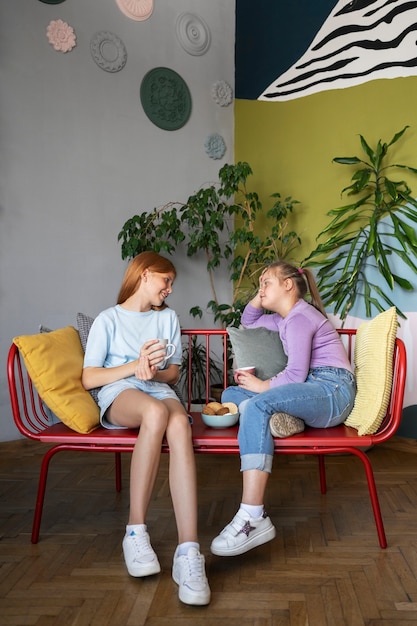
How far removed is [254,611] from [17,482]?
1.55m

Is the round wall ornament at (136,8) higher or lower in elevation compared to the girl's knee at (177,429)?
higher

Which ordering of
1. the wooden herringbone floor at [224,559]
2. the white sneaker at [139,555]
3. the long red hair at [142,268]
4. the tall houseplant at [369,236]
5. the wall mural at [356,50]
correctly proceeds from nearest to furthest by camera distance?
the wooden herringbone floor at [224,559] → the white sneaker at [139,555] → the long red hair at [142,268] → the tall houseplant at [369,236] → the wall mural at [356,50]

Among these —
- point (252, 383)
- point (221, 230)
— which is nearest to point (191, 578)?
point (252, 383)

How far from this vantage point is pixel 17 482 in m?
2.83

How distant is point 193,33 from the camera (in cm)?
429

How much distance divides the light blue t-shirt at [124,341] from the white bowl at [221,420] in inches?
5.9

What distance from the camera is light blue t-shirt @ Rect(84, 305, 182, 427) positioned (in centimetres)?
217

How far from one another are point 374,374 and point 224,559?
80cm

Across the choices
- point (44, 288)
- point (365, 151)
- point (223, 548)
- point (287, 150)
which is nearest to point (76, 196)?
point (44, 288)

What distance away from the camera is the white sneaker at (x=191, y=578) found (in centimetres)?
166

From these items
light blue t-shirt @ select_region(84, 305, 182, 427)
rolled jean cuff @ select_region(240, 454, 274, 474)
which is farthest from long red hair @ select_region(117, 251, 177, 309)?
rolled jean cuff @ select_region(240, 454, 274, 474)

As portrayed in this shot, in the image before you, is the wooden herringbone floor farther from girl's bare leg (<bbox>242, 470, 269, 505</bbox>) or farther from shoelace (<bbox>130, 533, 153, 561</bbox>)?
girl's bare leg (<bbox>242, 470, 269, 505</bbox>)

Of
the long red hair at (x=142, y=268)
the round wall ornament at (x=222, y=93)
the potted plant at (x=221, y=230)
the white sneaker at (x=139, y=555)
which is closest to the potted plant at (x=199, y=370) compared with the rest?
the potted plant at (x=221, y=230)

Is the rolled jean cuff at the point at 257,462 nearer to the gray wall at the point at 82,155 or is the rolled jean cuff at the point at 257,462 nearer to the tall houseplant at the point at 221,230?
the tall houseplant at the point at 221,230
